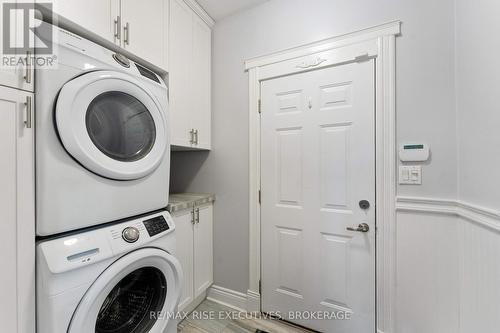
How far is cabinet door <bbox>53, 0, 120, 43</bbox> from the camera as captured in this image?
3.15 feet

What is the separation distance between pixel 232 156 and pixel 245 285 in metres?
1.14

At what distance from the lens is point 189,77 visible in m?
1.71

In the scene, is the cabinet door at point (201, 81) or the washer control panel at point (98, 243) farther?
the cabinet door at point (201, 81)

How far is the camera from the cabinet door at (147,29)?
1225 mm

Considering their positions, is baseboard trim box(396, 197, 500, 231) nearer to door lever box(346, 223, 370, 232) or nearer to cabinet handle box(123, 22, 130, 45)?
door lever box(346, 223, 370, 232)

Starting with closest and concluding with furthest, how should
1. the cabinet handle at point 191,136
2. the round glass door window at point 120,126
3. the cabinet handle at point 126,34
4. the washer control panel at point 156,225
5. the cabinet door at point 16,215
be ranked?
the cabinet door at point 16,215
the round glass door window at point 120,126
the washer control panel at point 156,225
the cabinet handle at point 126,34
the cabinet handle at point 191,136

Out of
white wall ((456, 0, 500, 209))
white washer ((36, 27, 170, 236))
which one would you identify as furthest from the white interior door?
white washer ((36, 27, 170, 236))

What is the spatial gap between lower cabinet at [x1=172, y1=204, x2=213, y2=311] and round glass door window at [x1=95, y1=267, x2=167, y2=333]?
1.33 feet

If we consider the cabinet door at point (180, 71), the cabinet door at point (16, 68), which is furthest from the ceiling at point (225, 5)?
the cabinet door at point (16, 68)

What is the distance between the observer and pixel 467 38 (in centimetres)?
110

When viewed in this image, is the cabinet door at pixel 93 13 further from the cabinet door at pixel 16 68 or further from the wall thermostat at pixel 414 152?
the wall thermostat at pixel 414 152

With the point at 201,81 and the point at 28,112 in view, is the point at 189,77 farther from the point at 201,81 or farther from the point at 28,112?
the point at 28,112

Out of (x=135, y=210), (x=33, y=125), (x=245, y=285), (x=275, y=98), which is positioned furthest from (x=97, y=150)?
(x=245, y=285)

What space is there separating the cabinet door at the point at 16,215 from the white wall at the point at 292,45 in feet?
4.19
